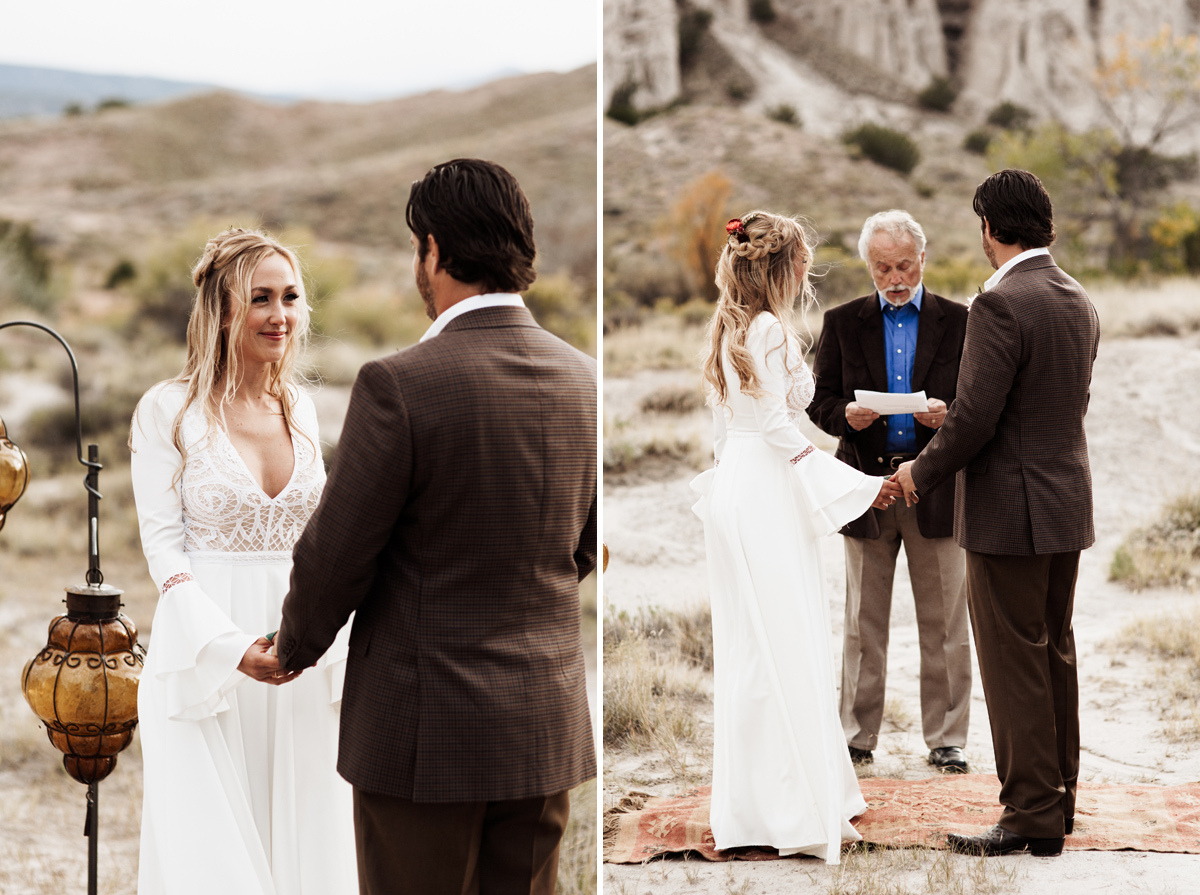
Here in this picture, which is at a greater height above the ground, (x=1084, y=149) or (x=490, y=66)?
(x=490, y=66)

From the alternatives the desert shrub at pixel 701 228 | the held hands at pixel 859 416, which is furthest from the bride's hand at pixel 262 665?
the desert shrub at pixel 701 228

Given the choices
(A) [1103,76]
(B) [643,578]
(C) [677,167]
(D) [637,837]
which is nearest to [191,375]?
(D) [637,837]

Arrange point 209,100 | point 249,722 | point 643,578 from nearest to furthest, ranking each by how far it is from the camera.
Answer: point 249,722, point 643,578, point 209,100

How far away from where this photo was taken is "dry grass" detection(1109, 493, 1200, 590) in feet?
27.5

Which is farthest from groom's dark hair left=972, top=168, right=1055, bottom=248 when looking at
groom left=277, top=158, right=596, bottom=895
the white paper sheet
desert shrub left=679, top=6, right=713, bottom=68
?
desert shrub left=679, top=6, right=713, bottom=68

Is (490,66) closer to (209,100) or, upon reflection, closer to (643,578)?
(209,100)

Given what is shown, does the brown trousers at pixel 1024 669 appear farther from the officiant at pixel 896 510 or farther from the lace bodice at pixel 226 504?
the lace bodice at pixel 226 504

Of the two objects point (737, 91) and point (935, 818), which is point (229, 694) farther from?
point (737, 91)

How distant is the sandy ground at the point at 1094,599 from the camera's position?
141 inches

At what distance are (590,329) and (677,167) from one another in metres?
3.32

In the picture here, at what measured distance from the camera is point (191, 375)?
9.21 feet

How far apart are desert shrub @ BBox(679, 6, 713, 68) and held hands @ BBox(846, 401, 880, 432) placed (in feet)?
65.5

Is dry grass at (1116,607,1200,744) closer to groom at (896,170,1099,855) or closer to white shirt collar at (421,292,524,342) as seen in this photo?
groom at (896,170,1099,855)

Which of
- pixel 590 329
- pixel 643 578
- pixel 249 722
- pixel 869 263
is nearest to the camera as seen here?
pixel 249 722
